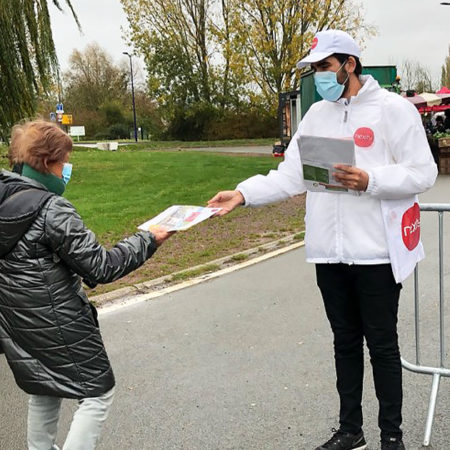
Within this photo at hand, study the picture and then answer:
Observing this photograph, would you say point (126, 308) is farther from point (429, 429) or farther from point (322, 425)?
point (429, 429)

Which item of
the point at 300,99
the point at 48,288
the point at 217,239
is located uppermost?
the point at 300,99

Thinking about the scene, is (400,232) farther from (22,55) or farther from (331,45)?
(22,55)

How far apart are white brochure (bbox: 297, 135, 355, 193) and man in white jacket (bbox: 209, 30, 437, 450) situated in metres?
0.04

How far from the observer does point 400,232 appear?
8.53ft

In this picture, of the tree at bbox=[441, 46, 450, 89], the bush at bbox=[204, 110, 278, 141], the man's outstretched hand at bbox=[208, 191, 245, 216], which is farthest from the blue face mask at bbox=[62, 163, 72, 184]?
the tree at bbox=[441, 46, 450, 89]

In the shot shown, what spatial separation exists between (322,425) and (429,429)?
0.58 metres

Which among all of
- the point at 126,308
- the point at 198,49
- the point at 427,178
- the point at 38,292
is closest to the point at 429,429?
the point at 427,178

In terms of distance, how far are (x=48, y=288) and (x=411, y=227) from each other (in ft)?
5.43

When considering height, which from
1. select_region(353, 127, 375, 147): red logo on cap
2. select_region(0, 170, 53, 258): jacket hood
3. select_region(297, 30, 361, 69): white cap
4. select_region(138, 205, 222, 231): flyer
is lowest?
select_region(138, 205, 222, 231): flyer

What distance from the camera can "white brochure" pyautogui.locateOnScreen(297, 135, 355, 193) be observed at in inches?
93.7

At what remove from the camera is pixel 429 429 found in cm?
303

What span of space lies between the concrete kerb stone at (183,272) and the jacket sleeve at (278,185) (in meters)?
3.16

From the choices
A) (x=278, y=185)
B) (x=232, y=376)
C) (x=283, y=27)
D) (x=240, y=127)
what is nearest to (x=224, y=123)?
(x=240, y=127)

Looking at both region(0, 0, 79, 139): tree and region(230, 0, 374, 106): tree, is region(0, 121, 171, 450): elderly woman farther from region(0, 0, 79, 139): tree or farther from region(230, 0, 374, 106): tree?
region(230, 0, 374, 106): tree
